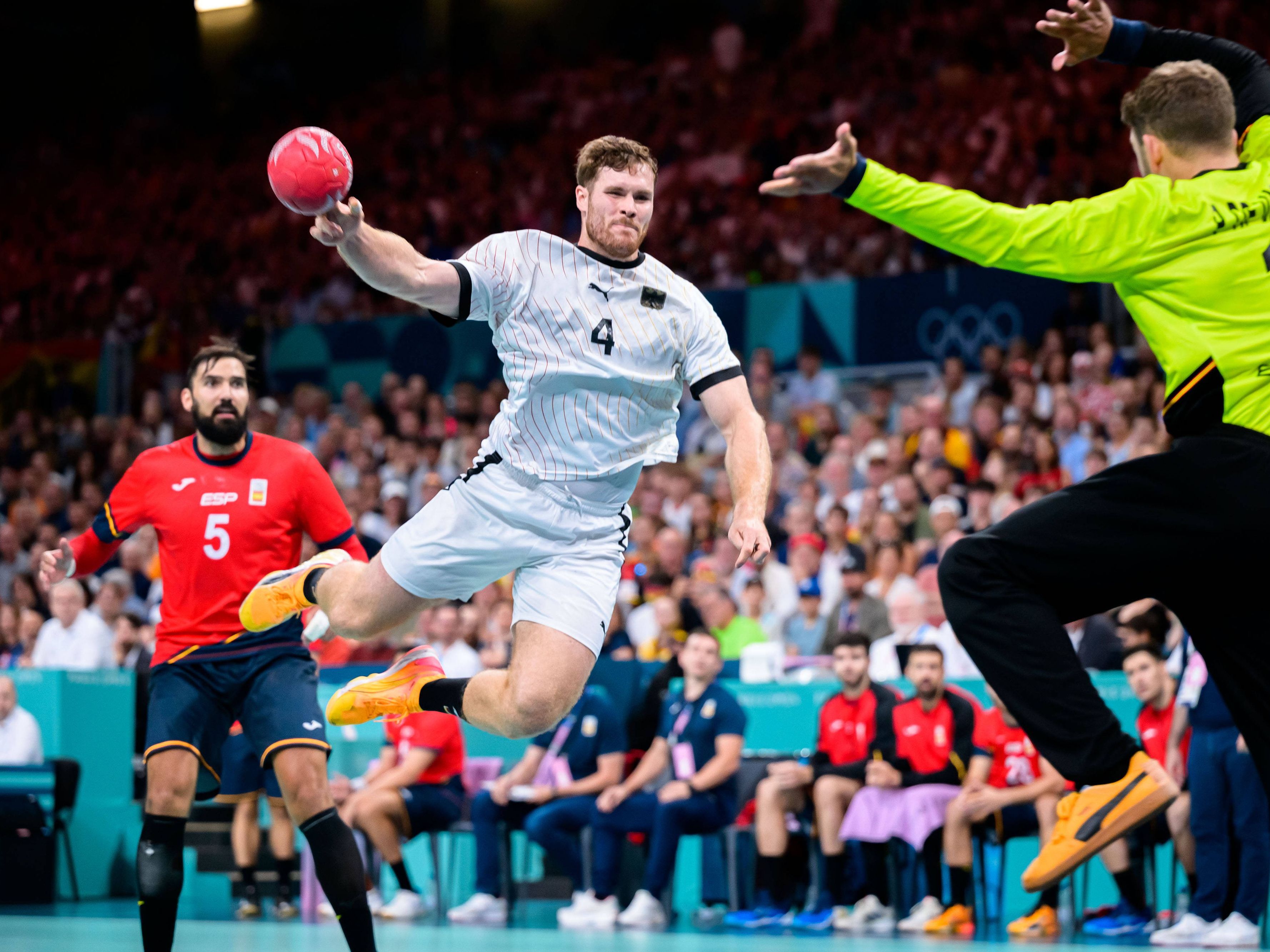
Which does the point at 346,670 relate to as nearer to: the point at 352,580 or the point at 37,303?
the point at 352,580

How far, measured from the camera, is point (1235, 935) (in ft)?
29.6

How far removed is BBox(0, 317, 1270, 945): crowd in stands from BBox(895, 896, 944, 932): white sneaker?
23 millimetres

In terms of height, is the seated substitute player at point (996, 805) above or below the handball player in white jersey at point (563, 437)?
below

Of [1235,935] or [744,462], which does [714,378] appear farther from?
[1235,935]

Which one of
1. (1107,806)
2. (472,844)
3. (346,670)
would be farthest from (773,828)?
(1107,806)

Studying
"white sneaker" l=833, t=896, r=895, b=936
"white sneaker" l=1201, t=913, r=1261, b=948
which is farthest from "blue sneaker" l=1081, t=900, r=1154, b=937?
"white sneaker" l=833, t=896, r=895, b=936

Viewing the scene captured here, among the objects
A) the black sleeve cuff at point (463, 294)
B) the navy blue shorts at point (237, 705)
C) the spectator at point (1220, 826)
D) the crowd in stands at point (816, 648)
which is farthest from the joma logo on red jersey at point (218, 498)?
the spectator at point (1220, 826)

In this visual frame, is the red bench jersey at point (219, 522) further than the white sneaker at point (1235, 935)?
No

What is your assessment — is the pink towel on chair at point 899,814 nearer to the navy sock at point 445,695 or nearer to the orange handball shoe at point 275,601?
the navy sock at point 445,695

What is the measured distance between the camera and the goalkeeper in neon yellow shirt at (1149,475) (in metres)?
4.49

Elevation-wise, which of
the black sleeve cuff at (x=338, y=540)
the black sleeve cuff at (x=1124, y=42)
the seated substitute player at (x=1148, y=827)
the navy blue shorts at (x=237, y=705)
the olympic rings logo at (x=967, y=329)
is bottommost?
the seated substitute player at (x=1148, y=827)

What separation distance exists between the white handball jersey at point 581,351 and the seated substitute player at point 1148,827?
16.9 ft

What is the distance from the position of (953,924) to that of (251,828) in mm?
5763

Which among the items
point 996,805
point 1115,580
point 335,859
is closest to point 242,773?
point 996,805
